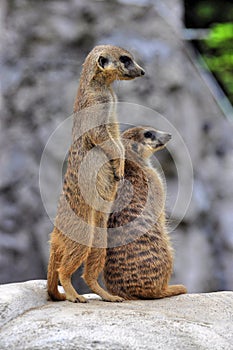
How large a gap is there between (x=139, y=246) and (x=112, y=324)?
65 centimetres

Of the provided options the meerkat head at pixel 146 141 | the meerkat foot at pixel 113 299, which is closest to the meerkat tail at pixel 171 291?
the meerkat foot at pixel 113 299

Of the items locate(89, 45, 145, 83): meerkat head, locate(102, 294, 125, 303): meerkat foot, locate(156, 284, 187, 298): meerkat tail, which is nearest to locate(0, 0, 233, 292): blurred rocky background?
locate(156, 284, 187, 298): meerkat tail

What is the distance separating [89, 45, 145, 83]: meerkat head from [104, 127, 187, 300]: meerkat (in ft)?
1.99

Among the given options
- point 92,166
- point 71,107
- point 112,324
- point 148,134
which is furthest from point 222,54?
point 112,324

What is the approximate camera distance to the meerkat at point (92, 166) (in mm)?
3129

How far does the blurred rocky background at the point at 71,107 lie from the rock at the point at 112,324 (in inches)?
101

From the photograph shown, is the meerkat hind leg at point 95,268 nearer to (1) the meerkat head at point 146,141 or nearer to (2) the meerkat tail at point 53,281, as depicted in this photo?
(2) the meerkat tail at point 53,281

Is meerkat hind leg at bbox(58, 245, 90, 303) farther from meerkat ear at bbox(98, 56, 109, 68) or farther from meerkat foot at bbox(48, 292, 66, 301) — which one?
meerkat ear at bbox(98, 56, 109, 68)

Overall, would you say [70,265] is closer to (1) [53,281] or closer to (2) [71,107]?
(1) [53,281]

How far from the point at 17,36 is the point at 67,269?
11.1 feet

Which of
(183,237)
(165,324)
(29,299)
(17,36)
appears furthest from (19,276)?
(165,324)

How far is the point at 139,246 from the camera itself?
136 inches

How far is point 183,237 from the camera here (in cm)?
602

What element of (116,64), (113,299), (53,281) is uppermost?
(116,64)
